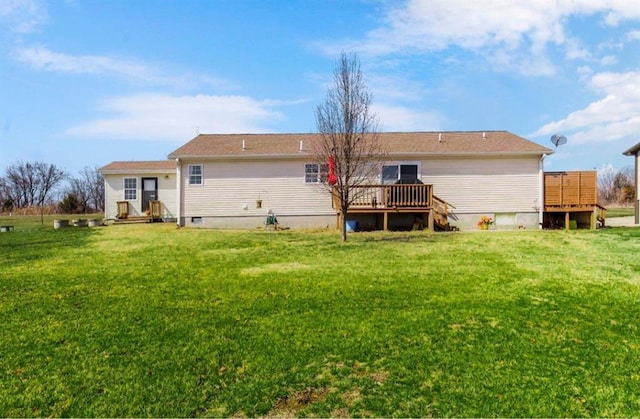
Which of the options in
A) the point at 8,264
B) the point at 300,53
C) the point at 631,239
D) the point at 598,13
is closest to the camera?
the point at 8,264

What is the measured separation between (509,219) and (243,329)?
14921 mm

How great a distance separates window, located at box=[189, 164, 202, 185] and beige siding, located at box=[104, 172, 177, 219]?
5.25m

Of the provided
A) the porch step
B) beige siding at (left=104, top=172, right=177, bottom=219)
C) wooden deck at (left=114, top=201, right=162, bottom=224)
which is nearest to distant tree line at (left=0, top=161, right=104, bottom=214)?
beige siding at (left=104, top=172, right=177, bottom=219)

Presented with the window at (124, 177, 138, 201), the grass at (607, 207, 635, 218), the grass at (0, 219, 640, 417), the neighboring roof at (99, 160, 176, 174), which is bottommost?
the grass at (0, 219, 640, 417)

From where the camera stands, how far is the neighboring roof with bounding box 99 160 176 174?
71.4 ft

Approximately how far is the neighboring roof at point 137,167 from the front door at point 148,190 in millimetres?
552

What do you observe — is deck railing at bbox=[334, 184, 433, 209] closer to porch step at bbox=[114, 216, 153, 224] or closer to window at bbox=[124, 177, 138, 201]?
porch step at bbox=[114, 216, 153, 224]

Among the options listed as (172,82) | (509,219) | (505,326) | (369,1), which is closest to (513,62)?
(509,219)

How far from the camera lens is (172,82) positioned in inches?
639

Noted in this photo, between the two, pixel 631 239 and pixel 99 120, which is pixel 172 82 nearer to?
pixel 99 120

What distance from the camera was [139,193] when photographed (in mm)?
22031

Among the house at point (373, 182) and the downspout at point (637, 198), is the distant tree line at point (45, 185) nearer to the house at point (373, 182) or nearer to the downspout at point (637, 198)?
the house at point (373, 182)

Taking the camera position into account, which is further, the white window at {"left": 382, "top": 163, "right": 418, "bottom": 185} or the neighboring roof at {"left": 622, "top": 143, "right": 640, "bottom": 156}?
the neighboring roof at {"left": 622, "top": 143, "right": 640, "bottom": 156}

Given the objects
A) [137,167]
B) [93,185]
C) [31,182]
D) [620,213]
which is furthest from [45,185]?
[620,213]
